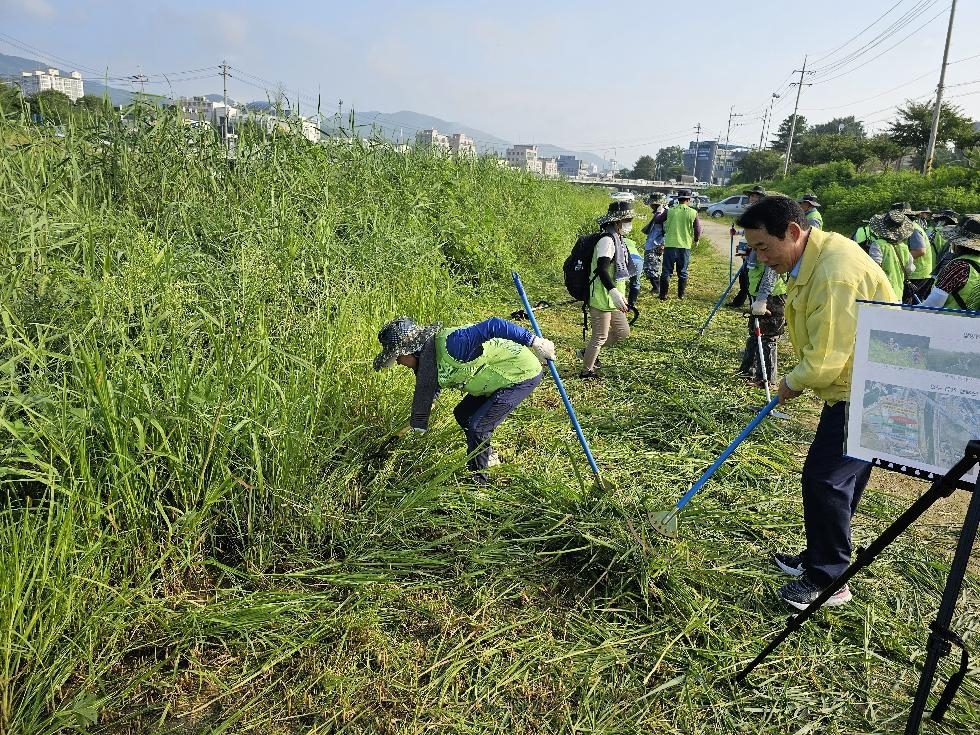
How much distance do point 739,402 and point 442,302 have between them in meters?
2.69

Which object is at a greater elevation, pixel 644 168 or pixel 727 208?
pixel 644 168

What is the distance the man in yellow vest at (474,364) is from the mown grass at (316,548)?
223 mm

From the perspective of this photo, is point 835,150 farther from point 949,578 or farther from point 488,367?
point 949,578

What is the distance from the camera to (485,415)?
3301mm

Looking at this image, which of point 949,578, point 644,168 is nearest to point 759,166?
point 644,168

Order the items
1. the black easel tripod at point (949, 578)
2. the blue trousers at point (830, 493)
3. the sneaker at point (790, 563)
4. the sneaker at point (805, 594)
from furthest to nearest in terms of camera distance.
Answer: the sneaker at point (790, 563), the sneaker at point (805, 594), the blue trousers at point (830, 493), the black easel tripod at point (949, 578)

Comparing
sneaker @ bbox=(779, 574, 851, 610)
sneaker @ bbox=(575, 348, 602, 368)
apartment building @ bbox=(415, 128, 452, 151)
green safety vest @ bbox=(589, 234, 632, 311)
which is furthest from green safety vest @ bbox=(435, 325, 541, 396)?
apartment building @ bbox=(415, 128, 452, 151)

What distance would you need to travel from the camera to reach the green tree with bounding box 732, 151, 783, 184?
53781mm

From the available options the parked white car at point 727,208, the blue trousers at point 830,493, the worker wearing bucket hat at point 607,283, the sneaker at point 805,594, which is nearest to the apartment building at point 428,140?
the worker wearing bucket hat at point 607,283

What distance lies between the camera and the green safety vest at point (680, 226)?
888 centimetres

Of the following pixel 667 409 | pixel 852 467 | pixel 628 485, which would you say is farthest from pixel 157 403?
pixel 667 409

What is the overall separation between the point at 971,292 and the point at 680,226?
510cm

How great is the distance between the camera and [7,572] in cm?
176

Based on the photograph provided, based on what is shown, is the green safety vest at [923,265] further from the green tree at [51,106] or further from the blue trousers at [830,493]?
the green tree at [51,106]
